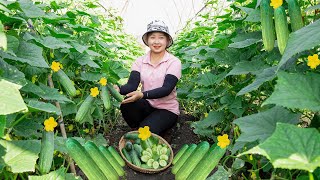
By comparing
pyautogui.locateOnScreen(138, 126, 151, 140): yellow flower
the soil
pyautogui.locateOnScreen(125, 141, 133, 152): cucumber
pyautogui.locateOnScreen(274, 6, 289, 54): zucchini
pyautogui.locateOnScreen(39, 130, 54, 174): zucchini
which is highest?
pyautogui.locateOnScreen(274, 6, 289, 54): zucchini

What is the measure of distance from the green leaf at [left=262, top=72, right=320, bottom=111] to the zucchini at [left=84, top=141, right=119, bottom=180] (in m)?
1.39

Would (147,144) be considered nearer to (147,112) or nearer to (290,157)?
(147,112)

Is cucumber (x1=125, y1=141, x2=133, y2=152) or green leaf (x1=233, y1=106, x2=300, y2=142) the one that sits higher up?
green leaf (x1=233, y1=106, x2=300, y2=142)

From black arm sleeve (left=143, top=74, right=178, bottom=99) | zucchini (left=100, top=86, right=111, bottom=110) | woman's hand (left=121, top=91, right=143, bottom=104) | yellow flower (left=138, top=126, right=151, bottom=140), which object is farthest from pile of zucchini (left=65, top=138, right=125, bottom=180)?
black arm sleeve (left=143, top=74, right=178, bottom=99)

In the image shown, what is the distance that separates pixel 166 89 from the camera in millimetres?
3164

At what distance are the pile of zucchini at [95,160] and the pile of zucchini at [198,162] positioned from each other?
41 centimetres

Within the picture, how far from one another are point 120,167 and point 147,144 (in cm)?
39

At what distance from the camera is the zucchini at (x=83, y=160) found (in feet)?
6.17

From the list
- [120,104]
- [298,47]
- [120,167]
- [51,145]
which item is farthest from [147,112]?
[298,47]

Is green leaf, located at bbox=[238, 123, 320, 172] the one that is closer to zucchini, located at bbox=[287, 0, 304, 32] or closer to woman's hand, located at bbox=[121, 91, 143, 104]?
zucchini, located at bbox=[287, 0, 304, 32]

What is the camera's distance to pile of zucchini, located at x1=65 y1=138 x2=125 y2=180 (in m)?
1.92

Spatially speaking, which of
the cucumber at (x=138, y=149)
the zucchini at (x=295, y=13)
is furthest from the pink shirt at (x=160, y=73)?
the zucchini at (x=295, y=13)

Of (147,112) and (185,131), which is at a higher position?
(147,112)

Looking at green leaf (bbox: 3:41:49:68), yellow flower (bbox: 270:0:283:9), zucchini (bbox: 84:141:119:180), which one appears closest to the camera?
yellow flower (bbox: 270:0:283:9)
